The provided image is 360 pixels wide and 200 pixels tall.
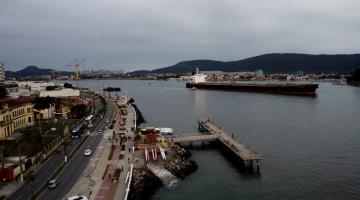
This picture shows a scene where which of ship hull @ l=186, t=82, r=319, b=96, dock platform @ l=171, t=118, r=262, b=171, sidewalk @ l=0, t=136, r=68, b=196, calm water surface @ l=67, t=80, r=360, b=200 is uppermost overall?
ship hull @ l=186, t=82, r=319, b=96

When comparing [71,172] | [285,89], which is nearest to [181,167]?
[71,172]

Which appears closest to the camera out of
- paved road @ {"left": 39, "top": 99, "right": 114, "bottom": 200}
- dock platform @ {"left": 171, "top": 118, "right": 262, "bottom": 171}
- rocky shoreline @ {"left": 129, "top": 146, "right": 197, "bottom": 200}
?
paved road @ {"left": 39, "top": 99, "right": 114, "bottom": 200}

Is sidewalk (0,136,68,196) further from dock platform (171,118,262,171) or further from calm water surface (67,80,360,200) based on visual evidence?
dock platform (171,118,262,171)

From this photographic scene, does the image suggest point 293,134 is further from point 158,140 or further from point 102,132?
point 102,132

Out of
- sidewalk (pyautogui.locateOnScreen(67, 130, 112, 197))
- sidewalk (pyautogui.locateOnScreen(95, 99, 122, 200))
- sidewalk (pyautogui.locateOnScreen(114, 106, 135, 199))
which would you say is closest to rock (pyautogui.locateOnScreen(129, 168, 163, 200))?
sidewalk (pyautogui.locateOnScreen(114, 106, 135, 199))

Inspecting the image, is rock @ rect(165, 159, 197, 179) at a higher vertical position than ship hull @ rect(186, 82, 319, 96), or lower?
lower

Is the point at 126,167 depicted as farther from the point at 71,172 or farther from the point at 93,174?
the point at 71,172

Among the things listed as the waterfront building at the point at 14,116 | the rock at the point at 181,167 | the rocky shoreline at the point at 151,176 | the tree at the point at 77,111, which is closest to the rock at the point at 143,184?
the rocky shoreline at the point at 151,176
